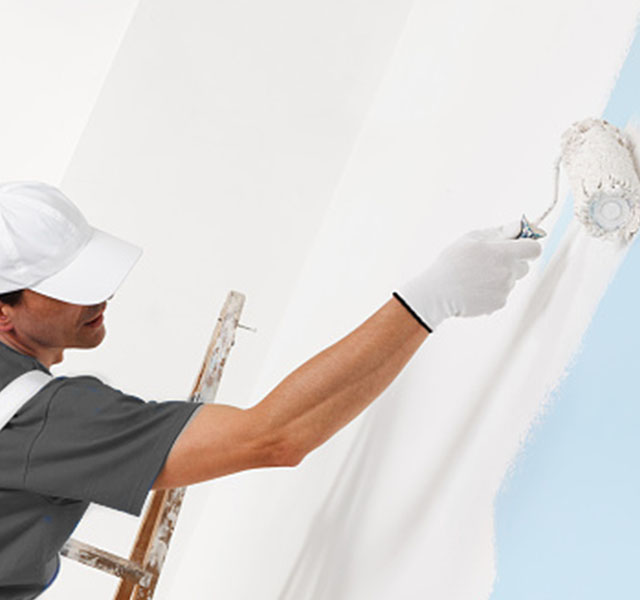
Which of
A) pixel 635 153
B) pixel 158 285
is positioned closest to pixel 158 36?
pixel 158 285

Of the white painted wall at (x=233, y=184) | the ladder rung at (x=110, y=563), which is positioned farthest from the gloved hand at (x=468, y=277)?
the white painted wall at (x=233, y=184)

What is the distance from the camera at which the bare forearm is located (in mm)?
1239

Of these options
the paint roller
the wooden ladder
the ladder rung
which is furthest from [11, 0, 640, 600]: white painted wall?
the paint roller

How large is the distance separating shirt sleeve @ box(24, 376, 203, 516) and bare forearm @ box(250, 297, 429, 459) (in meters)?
0.14

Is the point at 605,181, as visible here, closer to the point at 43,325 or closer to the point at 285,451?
the point at 285,451

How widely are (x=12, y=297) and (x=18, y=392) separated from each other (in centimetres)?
20

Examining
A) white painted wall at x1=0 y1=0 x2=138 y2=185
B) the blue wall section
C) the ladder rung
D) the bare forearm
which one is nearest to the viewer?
the blue wall section

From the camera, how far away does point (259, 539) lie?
7.84 ft

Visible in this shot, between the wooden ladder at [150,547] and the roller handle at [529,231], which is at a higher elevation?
the roller handle at [529,231]

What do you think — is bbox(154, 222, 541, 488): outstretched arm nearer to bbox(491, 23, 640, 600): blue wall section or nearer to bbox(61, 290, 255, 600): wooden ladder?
bbox(491, 23, 640, 600): blue wall section

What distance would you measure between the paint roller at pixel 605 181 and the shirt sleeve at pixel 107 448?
57 cm

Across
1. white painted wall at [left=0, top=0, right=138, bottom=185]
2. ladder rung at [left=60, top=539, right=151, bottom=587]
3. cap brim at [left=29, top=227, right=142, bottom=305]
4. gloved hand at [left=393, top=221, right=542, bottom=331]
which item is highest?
white painted wall at [left=0, top=0, right=138, bottom=185]

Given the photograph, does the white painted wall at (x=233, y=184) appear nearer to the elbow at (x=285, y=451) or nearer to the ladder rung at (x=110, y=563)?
the ladder rung at (x=110, y=563)

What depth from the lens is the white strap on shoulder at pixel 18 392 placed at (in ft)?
4.38
